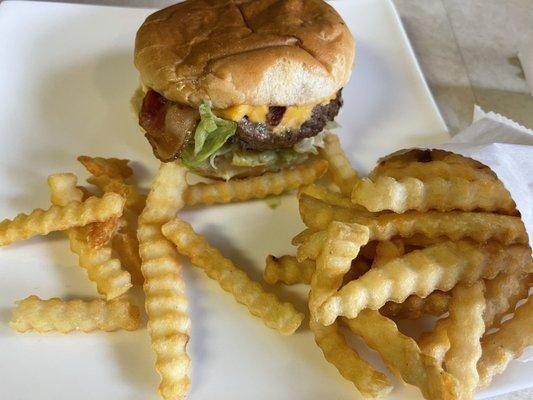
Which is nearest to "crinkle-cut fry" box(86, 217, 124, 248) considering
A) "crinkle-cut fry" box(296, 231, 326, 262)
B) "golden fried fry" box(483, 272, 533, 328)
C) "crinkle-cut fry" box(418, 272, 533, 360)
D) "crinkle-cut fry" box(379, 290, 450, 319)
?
"crinkle-cut fry" box(296, 231, 326, 262)

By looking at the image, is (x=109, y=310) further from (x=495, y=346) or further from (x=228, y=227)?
(x=495, y=346)

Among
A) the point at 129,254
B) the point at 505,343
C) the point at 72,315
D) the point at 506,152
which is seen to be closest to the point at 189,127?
the point at 129,254

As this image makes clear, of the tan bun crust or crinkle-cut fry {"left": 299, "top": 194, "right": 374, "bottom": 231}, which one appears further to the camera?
the tan bun crust

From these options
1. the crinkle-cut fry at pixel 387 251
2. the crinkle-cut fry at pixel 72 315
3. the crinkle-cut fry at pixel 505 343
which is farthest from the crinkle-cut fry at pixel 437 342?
the crinkle-cut fry at pixel 72 315

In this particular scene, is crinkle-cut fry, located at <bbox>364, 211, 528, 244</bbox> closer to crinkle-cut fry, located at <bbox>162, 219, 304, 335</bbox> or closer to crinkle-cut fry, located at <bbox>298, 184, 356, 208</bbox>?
crinkle-cut fry, located at <bbox>298, 184, 356, 208</bbox>

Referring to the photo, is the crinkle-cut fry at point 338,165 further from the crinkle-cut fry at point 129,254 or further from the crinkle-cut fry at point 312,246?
the crinkle-cut fry at point 129,254

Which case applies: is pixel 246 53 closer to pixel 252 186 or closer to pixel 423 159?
pixel 252 186

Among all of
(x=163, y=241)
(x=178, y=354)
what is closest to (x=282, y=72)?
(x=163, y=241)
